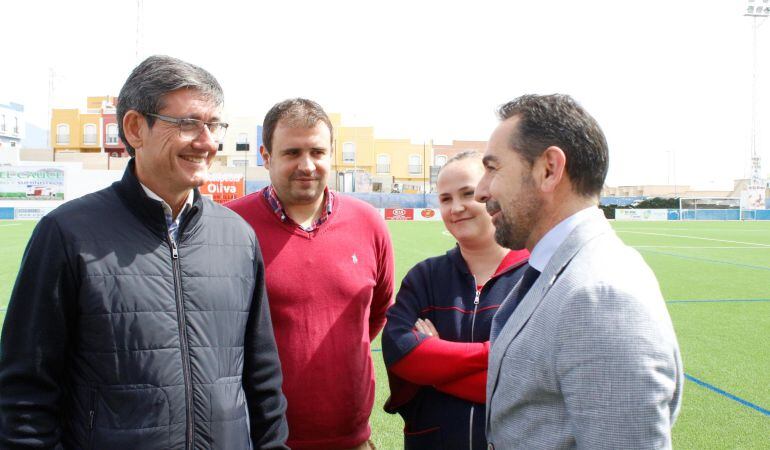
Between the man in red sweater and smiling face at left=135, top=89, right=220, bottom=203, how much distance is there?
0.62 m

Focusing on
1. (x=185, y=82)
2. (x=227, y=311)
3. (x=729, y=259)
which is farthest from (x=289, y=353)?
(x=729, y=259)

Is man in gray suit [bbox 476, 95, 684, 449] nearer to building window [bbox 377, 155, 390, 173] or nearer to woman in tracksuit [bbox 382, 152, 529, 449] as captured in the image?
woman in tracksuit [bbox 382, 152, 529, 449]

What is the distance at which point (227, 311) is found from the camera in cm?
208


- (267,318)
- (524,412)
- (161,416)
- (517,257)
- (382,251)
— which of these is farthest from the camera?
(382,251)

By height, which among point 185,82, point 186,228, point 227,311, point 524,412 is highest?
point 185,82

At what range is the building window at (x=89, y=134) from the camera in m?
63.6

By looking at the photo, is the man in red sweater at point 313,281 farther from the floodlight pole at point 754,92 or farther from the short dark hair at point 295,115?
the floodlight pole at point 754,92

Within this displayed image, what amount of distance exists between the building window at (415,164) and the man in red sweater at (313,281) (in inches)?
2525

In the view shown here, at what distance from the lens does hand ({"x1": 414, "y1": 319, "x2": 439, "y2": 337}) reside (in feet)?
8.10

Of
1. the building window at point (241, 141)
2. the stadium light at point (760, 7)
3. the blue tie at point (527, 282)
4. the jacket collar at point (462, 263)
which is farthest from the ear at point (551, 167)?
the building window at point (241, 141)

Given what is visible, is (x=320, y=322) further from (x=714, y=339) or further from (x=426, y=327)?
(x=714, y=339)

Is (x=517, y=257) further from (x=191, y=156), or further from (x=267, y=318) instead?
(x=191, y=156)

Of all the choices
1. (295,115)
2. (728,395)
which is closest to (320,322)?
(295,115)

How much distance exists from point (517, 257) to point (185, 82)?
4.87 feet
